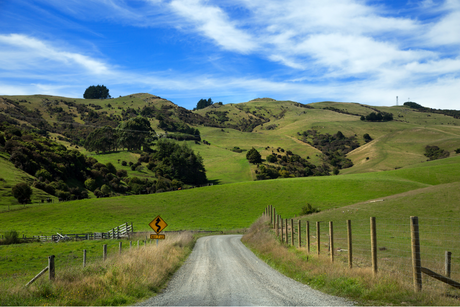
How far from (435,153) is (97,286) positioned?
485ft

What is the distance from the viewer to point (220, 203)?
7156cm

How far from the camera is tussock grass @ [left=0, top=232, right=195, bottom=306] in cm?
862

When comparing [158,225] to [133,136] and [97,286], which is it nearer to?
[97,286]

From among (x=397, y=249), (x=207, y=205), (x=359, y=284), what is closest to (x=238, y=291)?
(x=359, y=284)

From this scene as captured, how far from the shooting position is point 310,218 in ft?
152

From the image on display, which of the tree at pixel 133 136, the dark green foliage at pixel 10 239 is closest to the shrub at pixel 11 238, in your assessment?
the dark green foliage at pixel 10 239

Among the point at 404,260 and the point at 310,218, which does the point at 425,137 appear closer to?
the point at 310,218

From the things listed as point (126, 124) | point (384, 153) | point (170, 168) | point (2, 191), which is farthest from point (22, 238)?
point (384, 153)

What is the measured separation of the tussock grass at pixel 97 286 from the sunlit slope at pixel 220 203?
40.8 metres

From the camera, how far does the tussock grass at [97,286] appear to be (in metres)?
8.62

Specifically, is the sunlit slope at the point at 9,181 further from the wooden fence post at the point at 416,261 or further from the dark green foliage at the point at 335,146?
the dark green foliage at the point at 335,146

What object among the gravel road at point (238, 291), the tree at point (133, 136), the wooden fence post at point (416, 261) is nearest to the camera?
the wooden fence post at point (416, 261)

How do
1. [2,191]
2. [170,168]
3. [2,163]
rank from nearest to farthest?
[2,191] < [2,163] < [170,168]

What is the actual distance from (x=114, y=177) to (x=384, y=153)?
11240cm
